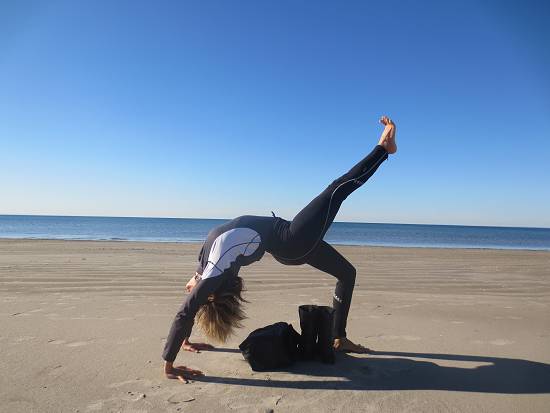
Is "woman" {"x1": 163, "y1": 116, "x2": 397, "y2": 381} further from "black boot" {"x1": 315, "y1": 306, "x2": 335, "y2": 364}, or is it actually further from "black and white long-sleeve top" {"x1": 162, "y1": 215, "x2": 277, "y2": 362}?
"black boot" {"x1": 315, "y1": 306, "x2": 335, "y2": 364}

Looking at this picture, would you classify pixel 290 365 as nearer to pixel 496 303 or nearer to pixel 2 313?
pixel 2 313

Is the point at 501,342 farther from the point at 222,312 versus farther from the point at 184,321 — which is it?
the point at 184,321

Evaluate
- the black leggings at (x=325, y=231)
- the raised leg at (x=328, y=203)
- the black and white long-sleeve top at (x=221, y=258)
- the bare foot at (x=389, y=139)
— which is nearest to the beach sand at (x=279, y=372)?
the black and white long-sleeve top at (x=221, y=258)

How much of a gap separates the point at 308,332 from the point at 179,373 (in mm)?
1168

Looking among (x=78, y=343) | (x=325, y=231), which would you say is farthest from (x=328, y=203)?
(x=78, y=343)

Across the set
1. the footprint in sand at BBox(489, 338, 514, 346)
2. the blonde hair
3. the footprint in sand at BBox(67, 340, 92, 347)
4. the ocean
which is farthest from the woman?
the ocean

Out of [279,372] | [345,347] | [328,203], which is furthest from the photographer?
[345,347]

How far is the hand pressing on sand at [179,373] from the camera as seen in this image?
3.25m

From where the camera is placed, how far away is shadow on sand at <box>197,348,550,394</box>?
314 cm

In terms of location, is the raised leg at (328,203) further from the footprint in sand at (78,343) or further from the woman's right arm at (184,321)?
the footprint in sand at (78,343)

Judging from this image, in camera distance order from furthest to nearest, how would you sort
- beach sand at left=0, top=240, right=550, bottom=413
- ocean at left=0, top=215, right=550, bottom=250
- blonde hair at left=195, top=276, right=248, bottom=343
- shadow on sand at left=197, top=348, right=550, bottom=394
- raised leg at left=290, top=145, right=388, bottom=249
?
ocean at left=0, top=215, right=550, bottom=250 < blonde hair at left=195, top=276, right=248, bottom=343 < raised leg at left=290, top=145, right=388, bottom=249 < shadow on sand at left=197, top=348, right=550, bottom=394 < beach sand at left=0, top=240, right=550, bottom=413

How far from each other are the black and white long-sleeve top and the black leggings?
21 cm

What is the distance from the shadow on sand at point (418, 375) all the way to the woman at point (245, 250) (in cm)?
35

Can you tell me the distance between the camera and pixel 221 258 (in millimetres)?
3334
